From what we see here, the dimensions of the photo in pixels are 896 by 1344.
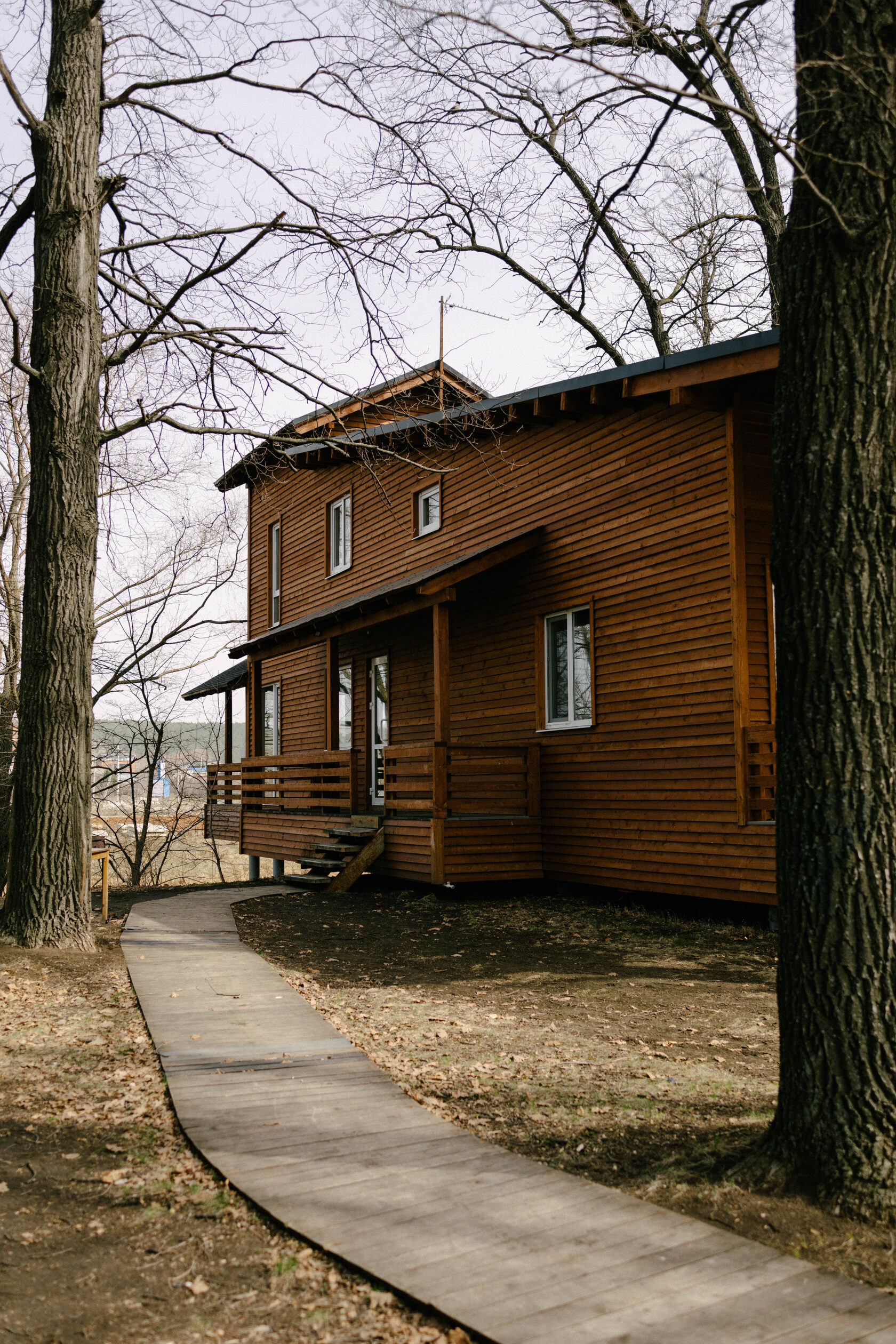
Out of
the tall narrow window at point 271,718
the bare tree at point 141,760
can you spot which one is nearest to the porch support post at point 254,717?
the tall narrow window at point 271,718

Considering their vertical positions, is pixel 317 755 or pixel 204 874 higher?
pixel 317 755

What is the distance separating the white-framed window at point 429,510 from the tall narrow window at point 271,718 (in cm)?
663

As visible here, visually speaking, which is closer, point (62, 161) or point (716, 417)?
point (62, 161)

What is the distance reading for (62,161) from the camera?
905cm

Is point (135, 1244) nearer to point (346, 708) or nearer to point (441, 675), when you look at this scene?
point (441, 675)

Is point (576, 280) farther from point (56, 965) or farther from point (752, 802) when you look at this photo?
point (56, 965)

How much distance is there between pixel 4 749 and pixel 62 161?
40.5 ft

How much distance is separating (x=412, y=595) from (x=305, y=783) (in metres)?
4.94

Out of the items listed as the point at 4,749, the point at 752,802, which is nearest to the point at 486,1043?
the point at 752,802

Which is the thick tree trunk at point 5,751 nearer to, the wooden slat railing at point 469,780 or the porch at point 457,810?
the porch at point 457,810

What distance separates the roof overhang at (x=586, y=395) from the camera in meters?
9.53

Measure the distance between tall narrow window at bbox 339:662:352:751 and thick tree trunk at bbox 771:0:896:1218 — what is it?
15084 millimetres

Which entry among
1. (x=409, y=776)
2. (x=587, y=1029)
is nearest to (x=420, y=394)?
(x=409, y=776)

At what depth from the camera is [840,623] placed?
12.2 feet
